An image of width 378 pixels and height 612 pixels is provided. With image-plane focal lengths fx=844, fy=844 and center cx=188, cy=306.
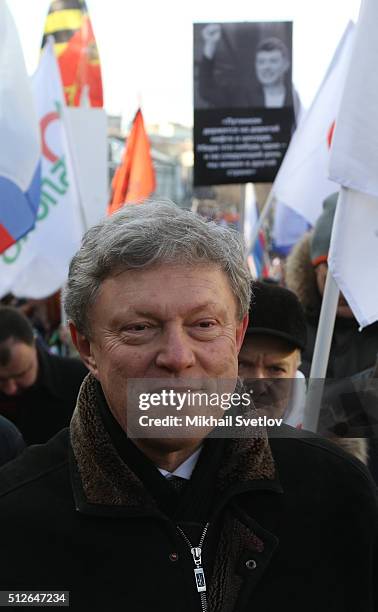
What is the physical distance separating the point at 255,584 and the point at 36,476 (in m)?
0.44

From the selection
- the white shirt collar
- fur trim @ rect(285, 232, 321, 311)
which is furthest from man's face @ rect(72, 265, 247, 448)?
fur trim @ rect(285, 232, 321, 311)

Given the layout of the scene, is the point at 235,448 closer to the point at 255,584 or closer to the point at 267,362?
the point at 255,584

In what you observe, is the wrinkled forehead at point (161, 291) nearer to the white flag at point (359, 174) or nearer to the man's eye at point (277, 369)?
the man's eye at point (277, 369)

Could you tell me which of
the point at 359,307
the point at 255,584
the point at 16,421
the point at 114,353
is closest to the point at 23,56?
the point at 16,421

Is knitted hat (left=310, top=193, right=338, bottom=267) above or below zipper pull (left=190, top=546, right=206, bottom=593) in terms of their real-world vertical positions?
below

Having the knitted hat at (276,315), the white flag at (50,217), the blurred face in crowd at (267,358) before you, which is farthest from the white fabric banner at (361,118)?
the white flag at (50,217)

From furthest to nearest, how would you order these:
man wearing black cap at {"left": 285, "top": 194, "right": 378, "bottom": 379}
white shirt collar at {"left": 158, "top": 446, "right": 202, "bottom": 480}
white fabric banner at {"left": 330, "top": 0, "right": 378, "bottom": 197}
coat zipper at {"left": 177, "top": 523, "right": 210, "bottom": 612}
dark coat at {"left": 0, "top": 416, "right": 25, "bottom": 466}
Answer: man wearing black cap at {"left": 285, "top": 194, "right": 378, "bottom": 379} → white fabric banner at {"left": 330, "top": 0, "right": 378, "bottom": 197} → dark coat at {"left": 0, "top": 416, "right": 25, "bottom": 466} → white shirt collar at {"left": 158, "top": 446, "right": 202, "bottom": 480} → coat zipper at {"left": 177, "top": 523, "right": 210, "bottom": 612}

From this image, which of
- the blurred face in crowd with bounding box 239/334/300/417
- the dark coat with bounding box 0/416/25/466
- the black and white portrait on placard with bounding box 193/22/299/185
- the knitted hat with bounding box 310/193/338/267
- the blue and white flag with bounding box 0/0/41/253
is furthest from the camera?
the black and white portrait on placard with bounding box 193/22/299/185

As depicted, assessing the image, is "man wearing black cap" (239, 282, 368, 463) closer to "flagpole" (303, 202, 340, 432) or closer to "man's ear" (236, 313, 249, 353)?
"flagpole" (303, 202, 340, 432)

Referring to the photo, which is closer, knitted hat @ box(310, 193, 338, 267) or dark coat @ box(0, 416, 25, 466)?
dark coat @ box(0, 416, 25, 466)

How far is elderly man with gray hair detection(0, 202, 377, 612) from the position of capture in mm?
1451

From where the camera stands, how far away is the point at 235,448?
157cm

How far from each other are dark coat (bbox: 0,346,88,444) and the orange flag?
3277 mm

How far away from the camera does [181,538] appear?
147cm
